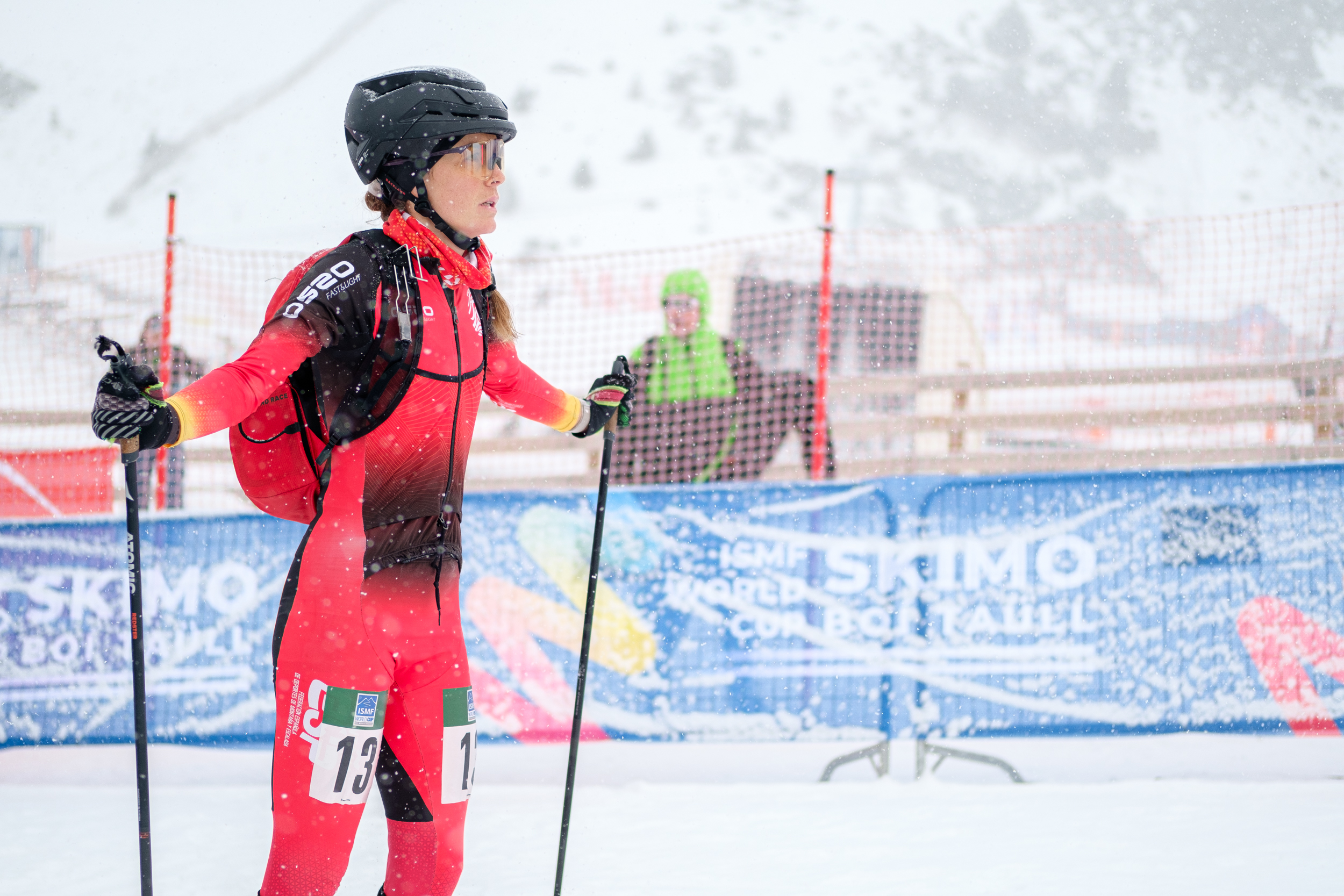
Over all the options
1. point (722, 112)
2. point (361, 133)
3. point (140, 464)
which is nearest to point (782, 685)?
point (361, 133)

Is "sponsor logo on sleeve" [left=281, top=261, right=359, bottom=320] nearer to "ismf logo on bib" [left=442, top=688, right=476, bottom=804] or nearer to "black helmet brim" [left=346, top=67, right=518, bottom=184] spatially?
"black helmet brim" [left=346, top=67, right=518, bottom=184]

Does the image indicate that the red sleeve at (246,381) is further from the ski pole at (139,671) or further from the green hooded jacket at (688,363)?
the green hooded jacket at (688,363)

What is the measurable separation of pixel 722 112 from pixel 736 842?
555 feet

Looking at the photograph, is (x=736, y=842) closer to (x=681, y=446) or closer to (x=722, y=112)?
(x=681, y=446)

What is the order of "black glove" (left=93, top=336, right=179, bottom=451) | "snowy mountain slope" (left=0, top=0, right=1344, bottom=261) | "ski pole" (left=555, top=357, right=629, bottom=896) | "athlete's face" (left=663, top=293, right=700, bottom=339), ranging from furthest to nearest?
"snowy mountain slope" (left=0, top=0, right=1344, bottom=261)
"athlete's face" (left=663, top=293, right=700, bottom=339)
"ski pole" (left=555, top=357, right=629, bottom=896)
"black glove" (left=93, top=336, right=179, bottom=451)

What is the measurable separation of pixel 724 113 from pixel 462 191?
558ft

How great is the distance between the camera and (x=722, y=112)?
541 feet

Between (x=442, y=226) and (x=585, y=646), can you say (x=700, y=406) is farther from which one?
(x=442, y=226)

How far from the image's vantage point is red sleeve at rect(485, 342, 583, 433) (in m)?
2.78

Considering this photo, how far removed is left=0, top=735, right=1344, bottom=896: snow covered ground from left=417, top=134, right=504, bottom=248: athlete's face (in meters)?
2.50

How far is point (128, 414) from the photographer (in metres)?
2.01

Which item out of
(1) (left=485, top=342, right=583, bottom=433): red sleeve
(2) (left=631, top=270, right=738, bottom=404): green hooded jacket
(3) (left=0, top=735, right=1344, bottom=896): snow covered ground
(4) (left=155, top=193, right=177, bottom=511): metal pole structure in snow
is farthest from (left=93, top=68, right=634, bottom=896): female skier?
(4) (left=155, top=193, right=177, bottom=511): metal pole structure in snow

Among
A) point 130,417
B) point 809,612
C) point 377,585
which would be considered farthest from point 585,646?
point 809,612

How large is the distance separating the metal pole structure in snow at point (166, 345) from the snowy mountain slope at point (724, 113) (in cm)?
10391
